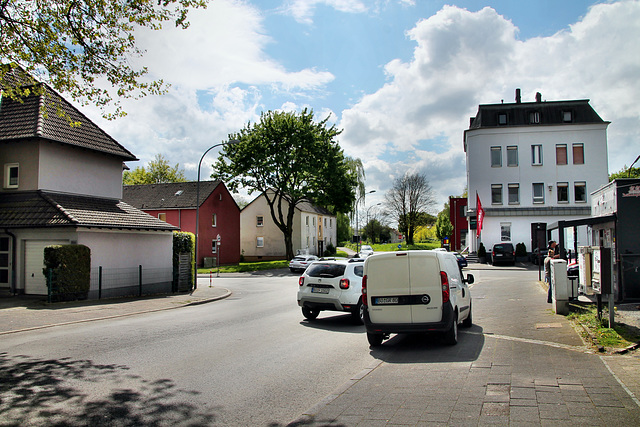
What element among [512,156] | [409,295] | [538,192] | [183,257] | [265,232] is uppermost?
[512,156]

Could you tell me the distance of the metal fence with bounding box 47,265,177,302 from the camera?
17.9 m

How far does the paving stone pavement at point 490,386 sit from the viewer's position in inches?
201

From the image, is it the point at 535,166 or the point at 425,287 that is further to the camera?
the point at 535,166

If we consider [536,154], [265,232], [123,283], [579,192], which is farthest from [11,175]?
[265,232]

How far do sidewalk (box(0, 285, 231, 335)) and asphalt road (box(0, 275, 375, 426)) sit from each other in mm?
1200

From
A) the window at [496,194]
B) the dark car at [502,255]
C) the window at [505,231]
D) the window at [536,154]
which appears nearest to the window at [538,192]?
the window at [536,154]

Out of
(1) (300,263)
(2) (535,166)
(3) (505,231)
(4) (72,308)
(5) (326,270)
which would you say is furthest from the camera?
(2) (535,166)

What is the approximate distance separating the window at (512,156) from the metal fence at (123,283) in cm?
3616

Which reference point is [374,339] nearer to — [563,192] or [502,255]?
[502,255]

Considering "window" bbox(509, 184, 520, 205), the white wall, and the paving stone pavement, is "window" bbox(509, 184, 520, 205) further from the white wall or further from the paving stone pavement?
the paving stone pavement

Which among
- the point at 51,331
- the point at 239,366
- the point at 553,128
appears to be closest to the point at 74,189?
the point at 51,331

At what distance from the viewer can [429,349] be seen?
9.23 meters

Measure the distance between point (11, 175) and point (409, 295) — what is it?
18970 millimetres

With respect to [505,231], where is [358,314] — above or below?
below
